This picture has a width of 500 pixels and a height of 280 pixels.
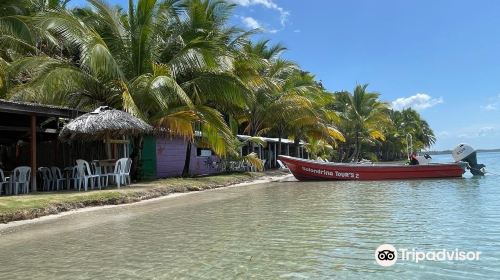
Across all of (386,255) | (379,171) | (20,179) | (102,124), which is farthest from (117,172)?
(379,171)

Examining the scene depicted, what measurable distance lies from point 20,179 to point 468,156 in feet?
57.2

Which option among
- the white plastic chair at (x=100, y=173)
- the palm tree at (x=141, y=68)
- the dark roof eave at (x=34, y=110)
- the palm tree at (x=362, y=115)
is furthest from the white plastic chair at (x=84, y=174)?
the palm tree at (x=362, y=115)

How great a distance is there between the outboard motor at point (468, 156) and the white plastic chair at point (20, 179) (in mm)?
16875

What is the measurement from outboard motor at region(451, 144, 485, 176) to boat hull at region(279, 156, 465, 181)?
2.49 ft

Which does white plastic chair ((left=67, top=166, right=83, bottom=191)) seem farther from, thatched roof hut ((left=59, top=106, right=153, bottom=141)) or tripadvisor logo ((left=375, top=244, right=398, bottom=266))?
tripadvisor logo ((left=375, top=244, right=398, bottom=266))

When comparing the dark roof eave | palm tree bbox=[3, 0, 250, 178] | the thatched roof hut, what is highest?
A: palm tree bbox=[3, 0, 250, 178]

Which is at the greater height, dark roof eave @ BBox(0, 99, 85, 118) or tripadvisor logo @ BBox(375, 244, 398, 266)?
dark roof eave @ BBox(0, 99, 85, 118)

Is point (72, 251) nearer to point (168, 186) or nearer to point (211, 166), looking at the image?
point (168, 186)

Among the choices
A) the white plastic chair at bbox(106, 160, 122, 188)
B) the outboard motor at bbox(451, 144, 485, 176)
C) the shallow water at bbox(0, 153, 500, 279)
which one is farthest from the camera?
the outboard motor at bbox(451, 144, 485, 176)

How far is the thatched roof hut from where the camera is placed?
516 inches

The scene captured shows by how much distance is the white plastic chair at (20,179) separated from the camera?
1242 centimetres

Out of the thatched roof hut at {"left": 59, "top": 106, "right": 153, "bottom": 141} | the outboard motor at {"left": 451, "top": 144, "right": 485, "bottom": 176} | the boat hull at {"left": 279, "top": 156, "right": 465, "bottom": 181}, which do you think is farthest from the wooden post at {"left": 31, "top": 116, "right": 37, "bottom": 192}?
the outboard motor at {"left": 451, "top": 144, "right": 485, "bottom": 176}

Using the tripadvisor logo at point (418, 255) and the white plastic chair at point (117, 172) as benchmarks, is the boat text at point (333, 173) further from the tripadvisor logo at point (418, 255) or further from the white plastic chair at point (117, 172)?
the tripadvisor logo at point (418, 255)

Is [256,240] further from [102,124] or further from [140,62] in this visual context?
[140,62]
